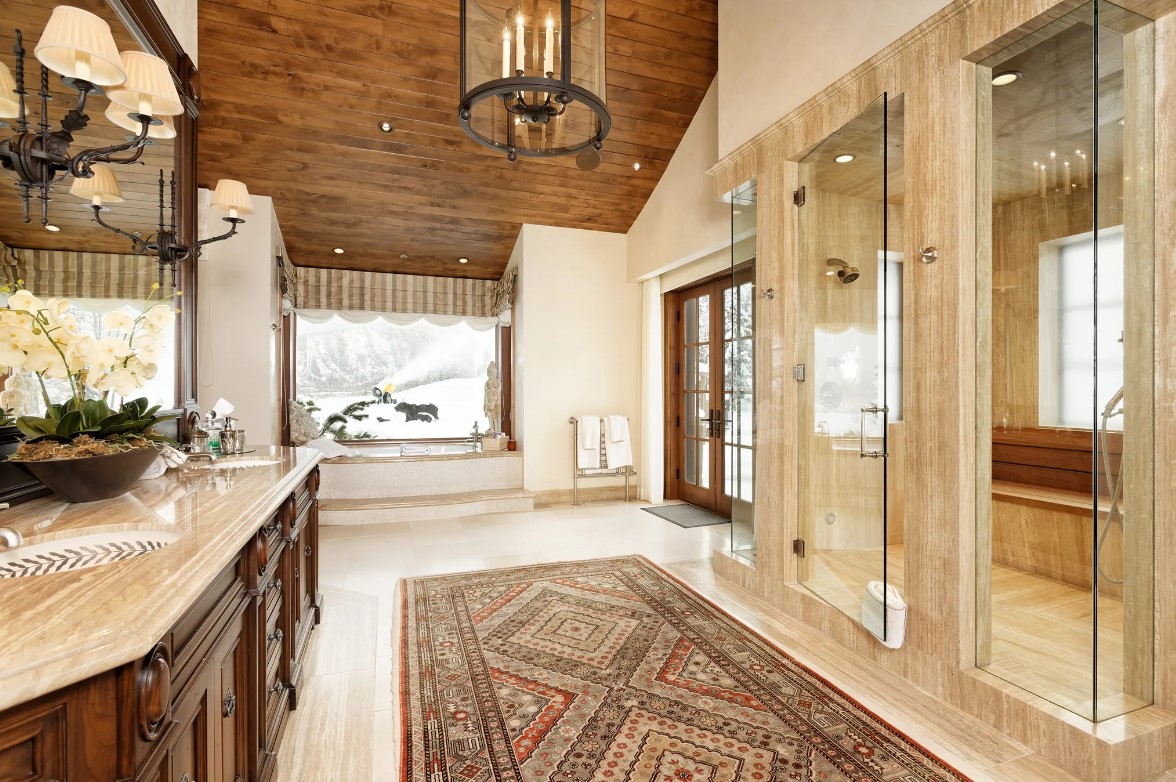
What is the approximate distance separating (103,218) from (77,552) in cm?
139

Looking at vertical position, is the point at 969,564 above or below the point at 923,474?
below

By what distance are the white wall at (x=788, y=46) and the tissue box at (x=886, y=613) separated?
226 centimetres

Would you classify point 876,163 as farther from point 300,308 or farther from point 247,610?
point 300,308

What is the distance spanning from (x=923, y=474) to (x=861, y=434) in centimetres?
43

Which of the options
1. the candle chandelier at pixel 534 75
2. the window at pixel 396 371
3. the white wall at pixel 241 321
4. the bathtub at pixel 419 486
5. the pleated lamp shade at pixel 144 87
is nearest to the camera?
the pleated lamp shade at pixel 144 87

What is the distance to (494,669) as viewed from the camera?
2354mm

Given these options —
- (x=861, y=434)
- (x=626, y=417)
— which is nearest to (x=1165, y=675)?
(x=861, y=434)

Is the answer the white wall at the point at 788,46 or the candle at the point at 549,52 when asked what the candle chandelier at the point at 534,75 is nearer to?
the candle at the point at 549,52

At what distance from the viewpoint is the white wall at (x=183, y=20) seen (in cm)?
277

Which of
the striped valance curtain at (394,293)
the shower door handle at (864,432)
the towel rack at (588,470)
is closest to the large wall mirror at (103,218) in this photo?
the shower door handle at (864,432)

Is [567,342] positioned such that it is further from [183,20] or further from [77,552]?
[77,552]

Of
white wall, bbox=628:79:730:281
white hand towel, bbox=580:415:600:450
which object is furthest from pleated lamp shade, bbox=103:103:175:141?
white hand towel, bbox=580:415:600:450

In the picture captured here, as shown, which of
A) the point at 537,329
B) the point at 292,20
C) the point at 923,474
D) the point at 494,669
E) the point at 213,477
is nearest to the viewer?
the point at 213,477

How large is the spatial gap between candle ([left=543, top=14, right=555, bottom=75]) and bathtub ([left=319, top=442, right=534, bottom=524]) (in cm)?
413
